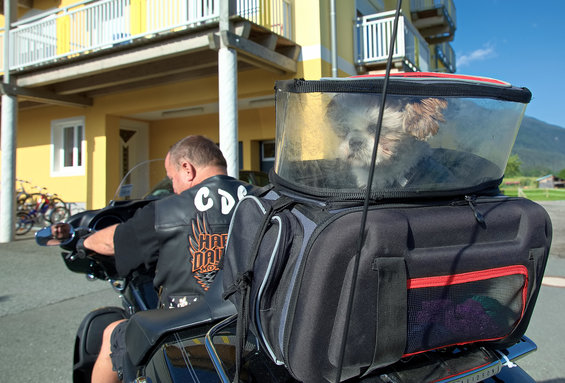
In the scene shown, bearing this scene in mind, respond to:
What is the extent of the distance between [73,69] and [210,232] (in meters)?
8.65

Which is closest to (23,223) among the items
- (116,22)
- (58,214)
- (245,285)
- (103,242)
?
(58,214)

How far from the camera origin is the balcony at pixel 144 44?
7395 mm

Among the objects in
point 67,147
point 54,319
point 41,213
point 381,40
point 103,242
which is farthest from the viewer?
point 67,147

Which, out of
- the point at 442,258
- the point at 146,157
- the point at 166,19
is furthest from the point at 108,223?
the point at 146,157

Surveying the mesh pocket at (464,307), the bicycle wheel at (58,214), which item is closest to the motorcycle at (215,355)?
the mesh pocket at (464,307)

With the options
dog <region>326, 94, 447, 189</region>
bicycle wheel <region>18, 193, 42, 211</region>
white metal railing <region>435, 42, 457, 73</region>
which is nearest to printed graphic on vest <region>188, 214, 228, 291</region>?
dog <region>326, 94, 447, 189</region>

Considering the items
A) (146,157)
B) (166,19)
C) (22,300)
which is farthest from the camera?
(146,157)

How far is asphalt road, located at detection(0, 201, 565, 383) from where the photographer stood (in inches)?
123

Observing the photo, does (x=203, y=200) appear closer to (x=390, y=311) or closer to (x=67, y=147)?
(x=390, y=311)

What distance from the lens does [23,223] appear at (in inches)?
413

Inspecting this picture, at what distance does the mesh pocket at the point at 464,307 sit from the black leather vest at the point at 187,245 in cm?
108

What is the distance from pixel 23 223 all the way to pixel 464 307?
38.5 feet

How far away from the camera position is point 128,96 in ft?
36.2

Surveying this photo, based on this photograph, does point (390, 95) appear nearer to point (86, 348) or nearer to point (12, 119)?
point (86, 348)
